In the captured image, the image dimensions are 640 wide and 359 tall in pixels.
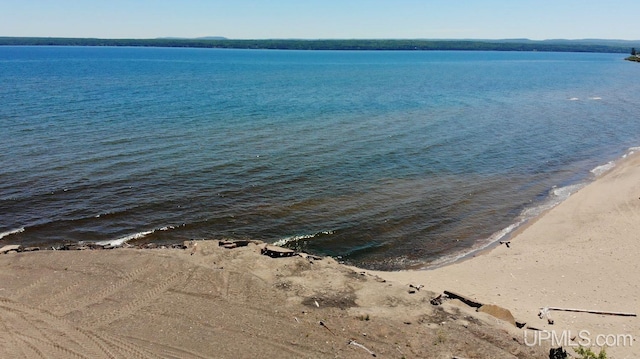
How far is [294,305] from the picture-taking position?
1627 centimetres

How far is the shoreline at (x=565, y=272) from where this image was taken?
1634 cm

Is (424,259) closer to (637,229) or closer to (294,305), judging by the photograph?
(294,305)

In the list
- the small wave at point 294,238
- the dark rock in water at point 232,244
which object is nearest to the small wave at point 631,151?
the small wave at point 294,238

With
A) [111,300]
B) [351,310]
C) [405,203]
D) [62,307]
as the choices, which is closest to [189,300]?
[111,300]

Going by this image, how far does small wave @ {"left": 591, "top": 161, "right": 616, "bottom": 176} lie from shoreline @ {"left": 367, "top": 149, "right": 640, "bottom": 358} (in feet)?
25.5

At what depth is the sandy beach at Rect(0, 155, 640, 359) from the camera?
46.2 feet

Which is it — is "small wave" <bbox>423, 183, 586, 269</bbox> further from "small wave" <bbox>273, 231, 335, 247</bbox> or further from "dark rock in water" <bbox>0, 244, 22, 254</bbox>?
"dark rock in water" <bbox>0, 244, 22, 254</bbox>

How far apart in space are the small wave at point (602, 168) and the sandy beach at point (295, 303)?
1426 centimetres

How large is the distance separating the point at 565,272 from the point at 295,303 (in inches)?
472

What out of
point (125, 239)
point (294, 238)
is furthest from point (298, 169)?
point (125, 239)

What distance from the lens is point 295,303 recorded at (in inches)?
646

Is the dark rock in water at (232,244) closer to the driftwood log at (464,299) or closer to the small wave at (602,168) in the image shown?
the driftwood log at (464,299)

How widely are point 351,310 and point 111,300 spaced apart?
8426 millimetres

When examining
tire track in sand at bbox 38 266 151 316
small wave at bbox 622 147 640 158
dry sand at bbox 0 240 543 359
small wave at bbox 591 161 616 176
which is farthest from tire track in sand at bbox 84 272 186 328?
small wave at bbox 622 147 640 158
